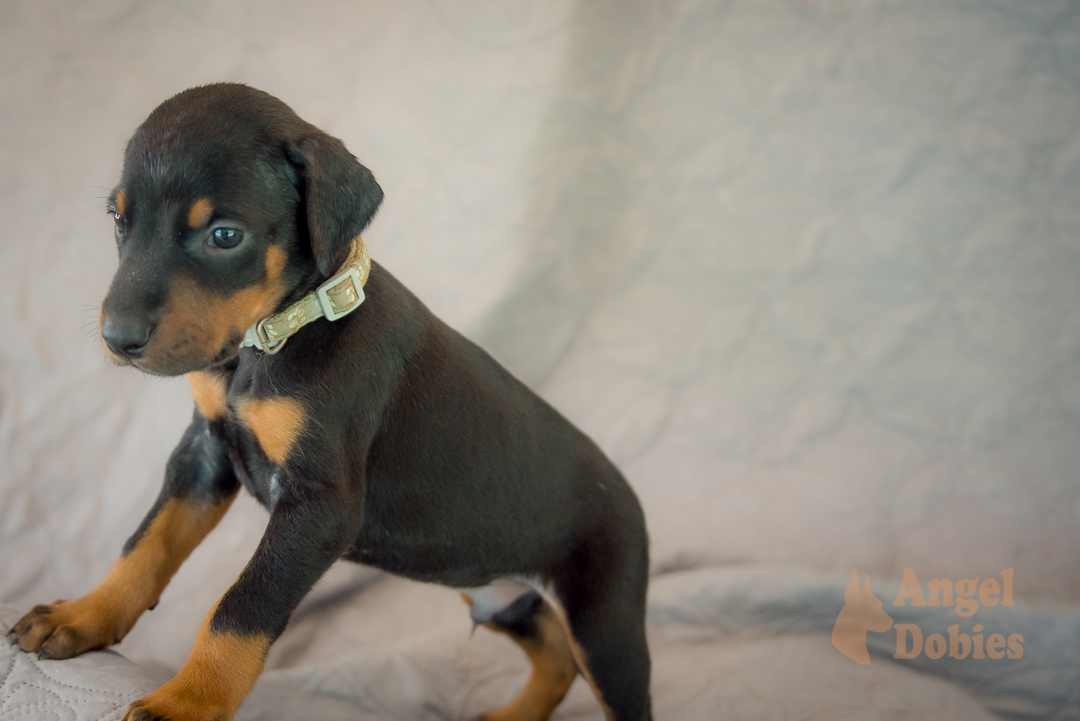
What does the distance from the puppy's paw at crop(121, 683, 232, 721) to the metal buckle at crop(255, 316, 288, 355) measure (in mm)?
664

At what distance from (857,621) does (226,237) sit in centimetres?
254

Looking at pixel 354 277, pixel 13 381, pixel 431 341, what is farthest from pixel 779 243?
pixel 13 381

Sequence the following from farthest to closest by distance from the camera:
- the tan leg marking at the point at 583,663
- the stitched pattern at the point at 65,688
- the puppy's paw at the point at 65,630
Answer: the tan leg marking at the point at 583,663 < the puppy's paw at the point at 65,630 < the stitched pattern at the point at 65,688

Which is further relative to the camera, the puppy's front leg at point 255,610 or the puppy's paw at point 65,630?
the puppy's paw at point 65,630

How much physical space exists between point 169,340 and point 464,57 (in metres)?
2.05

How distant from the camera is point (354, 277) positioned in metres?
1.90

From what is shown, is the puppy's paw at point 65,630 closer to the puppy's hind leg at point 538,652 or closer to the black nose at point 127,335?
the black nose at point 127,335

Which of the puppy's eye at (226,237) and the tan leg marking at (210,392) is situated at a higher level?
the puppy's eye at (226,237)

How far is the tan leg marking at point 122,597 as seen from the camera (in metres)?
1.95

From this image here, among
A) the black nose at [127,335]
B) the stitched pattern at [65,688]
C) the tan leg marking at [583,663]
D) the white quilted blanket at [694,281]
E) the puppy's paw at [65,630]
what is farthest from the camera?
the white quilted blanket at [694,281]

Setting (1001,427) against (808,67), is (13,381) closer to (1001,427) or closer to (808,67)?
(808,67)


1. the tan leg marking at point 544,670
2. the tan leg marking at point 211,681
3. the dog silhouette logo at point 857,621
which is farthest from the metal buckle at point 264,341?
the dog silhouette logo at point 857,621

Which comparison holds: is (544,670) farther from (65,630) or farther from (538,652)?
(65,630)

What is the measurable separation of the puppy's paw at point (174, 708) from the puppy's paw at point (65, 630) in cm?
37
